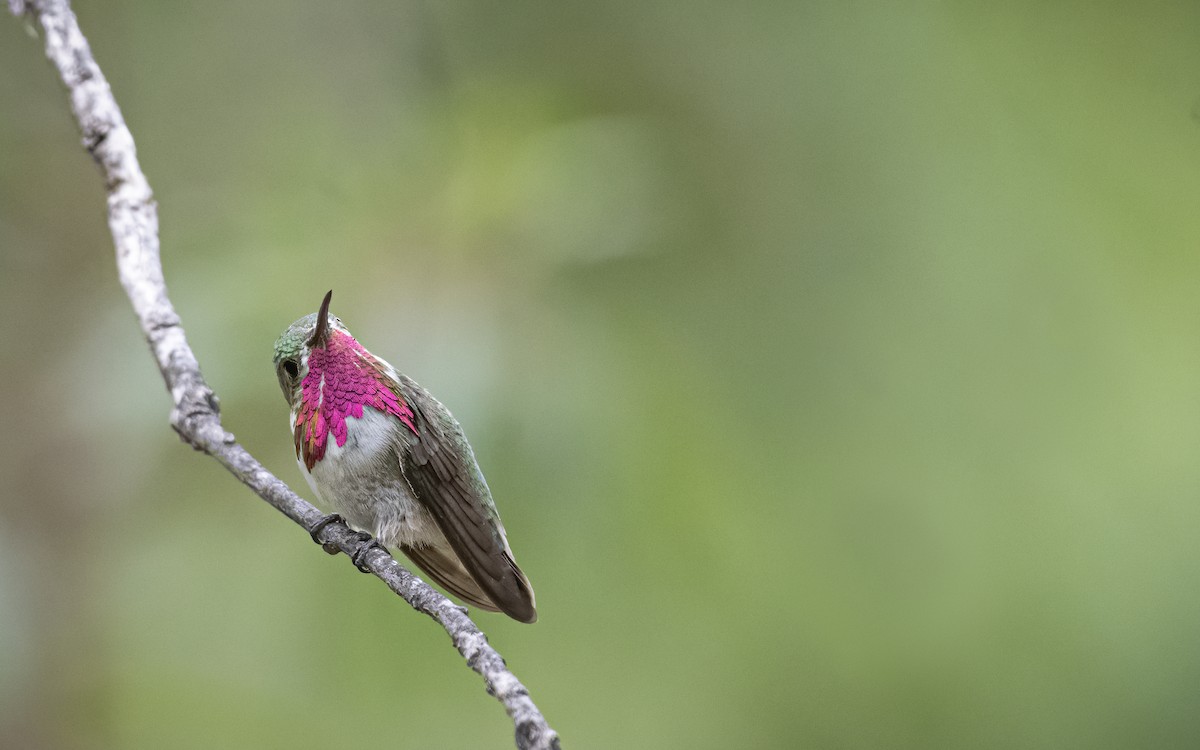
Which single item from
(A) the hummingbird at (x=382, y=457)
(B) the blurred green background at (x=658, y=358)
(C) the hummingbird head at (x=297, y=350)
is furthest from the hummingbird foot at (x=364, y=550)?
(B) the blurred green background at (x=658, y=358)

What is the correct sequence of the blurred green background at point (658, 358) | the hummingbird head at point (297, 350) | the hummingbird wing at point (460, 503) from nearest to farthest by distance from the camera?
the hummingbird wing at point (460, 503), the hummingbird head at point (297, 350), the blurred green background at point (658, 358)

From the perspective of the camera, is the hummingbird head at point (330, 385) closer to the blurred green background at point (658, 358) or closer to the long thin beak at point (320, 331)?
the long thin beak at point (320, 331)

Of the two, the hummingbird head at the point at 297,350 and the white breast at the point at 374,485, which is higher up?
the hummingbird head at the point at 297,350

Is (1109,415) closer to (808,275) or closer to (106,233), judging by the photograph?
(808,275)

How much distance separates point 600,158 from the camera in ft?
7.01

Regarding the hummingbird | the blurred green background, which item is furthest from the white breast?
the blurred green background

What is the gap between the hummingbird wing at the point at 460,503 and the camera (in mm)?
790

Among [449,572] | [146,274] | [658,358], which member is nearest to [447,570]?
[449,572]

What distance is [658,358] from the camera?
2191 mm

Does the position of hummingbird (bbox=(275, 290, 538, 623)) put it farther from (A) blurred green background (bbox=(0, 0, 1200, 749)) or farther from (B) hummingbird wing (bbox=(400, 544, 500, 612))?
(A) blurred green background (bbox=(0, 0, 1200, 749))

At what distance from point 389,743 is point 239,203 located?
1.12 meters

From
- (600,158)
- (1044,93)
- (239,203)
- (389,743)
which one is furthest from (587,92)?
(389,743)

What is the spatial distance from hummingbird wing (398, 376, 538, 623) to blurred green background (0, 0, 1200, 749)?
761 millimetres

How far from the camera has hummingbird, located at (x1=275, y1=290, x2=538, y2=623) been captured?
836 millimetres
